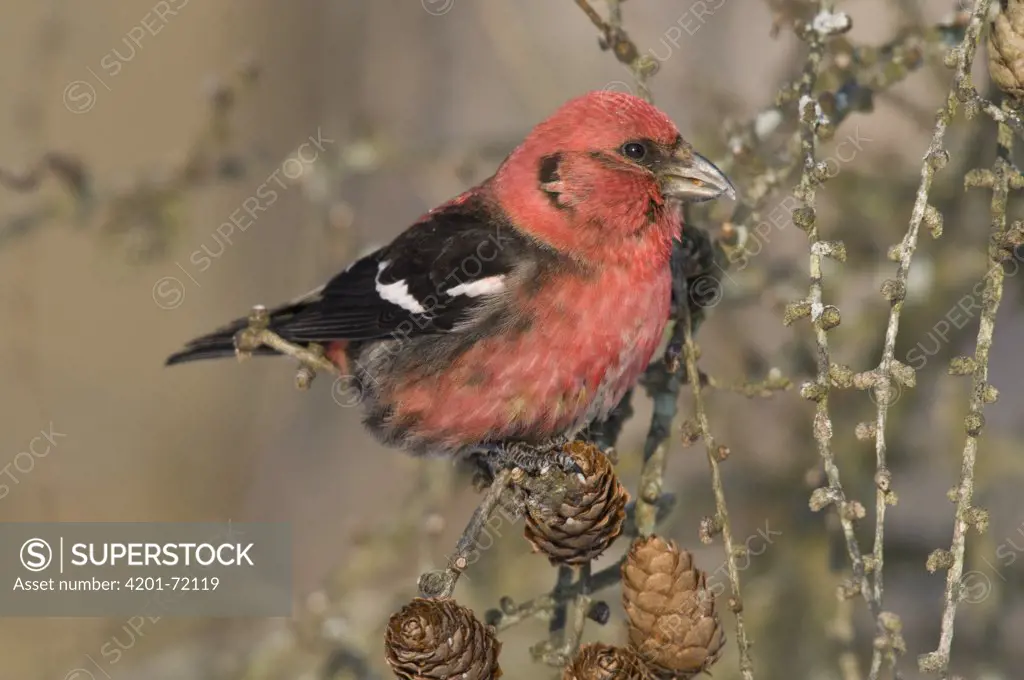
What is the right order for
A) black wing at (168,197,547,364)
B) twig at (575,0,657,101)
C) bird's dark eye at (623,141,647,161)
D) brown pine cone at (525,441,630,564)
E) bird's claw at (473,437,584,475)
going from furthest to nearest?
black wing at (168,197,547,364) → bird's dark eye at (623,141,647,161) → twig at (575,0,657,101) → bird's claw at (473,437,584,475) → brown pine cone at (525,441,630,564)

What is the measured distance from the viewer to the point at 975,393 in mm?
2078

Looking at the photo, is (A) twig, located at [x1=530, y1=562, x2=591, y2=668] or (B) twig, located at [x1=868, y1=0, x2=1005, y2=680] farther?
(A) twig, located at [x1=530, y1=562, x2=591, y2=668]

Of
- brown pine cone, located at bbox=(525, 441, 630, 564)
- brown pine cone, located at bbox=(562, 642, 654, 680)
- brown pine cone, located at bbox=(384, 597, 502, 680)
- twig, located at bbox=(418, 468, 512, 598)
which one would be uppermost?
brown pine cone, located at bbox=(525, 441, 630, 564)

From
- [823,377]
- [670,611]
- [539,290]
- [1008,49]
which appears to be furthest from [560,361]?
[1008,49]

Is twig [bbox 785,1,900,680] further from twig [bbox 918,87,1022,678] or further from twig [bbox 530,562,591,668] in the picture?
twig [bbox 530,562,591,668]

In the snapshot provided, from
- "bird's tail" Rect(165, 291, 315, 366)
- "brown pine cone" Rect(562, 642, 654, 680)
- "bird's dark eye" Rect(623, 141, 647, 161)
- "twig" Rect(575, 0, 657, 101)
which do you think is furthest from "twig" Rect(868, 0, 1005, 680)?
"bird's tail" Rect(165, 291, 315, 366)

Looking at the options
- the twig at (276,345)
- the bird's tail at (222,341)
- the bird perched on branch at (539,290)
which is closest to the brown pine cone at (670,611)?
the bird perched on branch at (539,290)

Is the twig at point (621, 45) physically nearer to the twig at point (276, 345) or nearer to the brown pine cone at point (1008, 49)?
the brown pine cone at point (1008, 49)

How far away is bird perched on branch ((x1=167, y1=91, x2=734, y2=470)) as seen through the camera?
2.99 meters

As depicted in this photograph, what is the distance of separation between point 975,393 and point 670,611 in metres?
0.76

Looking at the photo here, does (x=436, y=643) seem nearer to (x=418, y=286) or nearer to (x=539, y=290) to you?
(x=539, y=290)

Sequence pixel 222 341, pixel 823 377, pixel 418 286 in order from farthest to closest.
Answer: pixel 222 341
pixel 418 286
pixel 823 377

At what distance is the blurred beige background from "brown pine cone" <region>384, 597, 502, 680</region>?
3.77 feet

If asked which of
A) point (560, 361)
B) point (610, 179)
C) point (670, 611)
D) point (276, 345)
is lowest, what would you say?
point (670, 611)
